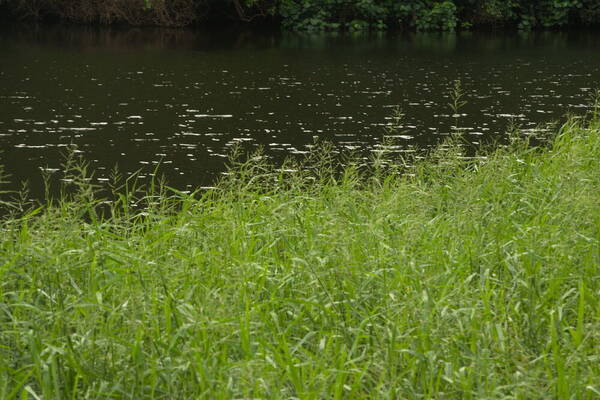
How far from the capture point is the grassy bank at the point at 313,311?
4359 mm

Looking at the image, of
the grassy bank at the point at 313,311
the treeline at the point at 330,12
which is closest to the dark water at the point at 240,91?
the treeline at the point at 330,12

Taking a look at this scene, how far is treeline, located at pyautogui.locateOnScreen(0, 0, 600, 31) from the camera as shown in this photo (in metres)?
35.2

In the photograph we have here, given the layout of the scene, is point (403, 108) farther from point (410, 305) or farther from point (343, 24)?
point (343, 24)

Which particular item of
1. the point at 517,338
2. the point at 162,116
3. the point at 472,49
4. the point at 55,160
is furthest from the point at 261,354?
the point at 472,49

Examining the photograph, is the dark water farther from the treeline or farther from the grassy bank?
the grassy bank

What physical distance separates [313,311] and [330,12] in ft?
109

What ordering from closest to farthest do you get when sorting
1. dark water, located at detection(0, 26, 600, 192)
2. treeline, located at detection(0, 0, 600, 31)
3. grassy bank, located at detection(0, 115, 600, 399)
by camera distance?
grassy bank, located at detection(0, 115, 600, 399)
dark water, located at detection(0, 26, 600, 192)
treeline, located at detection(0, 0, 600, 31)

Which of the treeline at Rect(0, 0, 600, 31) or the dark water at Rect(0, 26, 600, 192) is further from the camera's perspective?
the treeline at Rect(0, 0, 600, 31)

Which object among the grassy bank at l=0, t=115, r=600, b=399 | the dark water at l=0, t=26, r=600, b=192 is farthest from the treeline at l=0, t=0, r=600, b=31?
the grassy bank at l=0, t=115, r=600, b=399

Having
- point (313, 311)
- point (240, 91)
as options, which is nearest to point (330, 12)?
point (240, 91)

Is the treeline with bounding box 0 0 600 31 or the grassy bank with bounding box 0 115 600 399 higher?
the treeline with bounding box 0 0 600 31

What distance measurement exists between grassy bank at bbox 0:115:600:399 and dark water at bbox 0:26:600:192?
23.7ft

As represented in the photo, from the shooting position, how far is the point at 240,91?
856 inches

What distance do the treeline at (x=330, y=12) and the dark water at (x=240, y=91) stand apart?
170 centimetres
